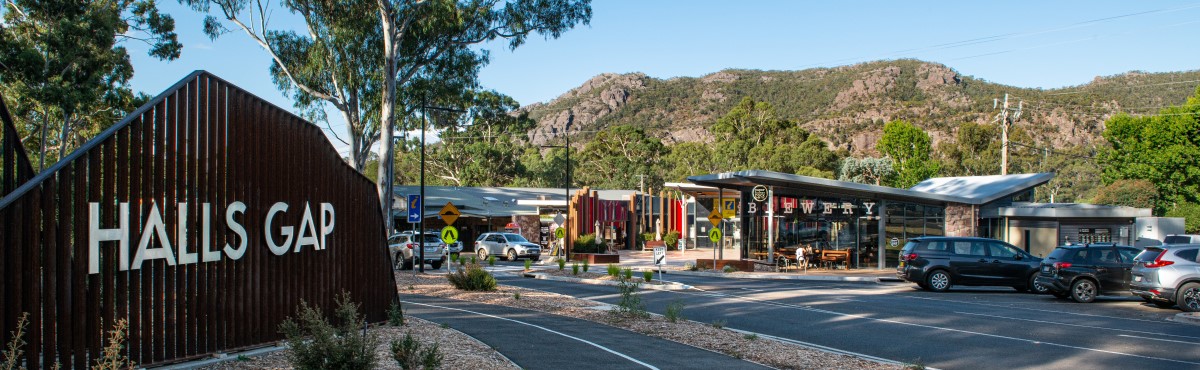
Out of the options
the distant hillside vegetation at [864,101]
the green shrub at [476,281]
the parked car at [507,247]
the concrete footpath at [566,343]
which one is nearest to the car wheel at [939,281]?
the green shrub at [476,281]

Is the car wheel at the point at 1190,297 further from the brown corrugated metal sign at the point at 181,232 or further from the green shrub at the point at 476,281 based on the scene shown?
the brown corrugated metal sign at the point at 181,232

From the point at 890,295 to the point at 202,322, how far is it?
1835 centimetres

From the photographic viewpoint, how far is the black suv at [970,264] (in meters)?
23.8

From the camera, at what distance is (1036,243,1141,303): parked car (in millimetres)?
20906

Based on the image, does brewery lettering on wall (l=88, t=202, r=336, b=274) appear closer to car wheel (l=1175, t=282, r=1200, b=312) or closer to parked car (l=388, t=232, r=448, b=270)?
car wheel (l=1175, t=282, r=1200, b=312)

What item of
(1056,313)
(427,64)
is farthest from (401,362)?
(427,64)

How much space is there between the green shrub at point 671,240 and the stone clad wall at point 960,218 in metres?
24.3

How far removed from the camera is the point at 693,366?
10.9 metres

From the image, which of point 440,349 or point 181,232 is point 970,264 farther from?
point 181,232

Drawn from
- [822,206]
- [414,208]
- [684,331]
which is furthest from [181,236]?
[822,206]

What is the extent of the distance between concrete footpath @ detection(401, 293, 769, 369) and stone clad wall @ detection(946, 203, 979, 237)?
80.9 feet

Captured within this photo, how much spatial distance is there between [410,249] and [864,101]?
4609 inches

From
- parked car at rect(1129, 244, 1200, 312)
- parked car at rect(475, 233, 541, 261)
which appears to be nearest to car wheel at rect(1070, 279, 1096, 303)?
Answer: parked car at rect(1129, 244, 1200, 312)

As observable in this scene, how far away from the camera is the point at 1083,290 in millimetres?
21125
